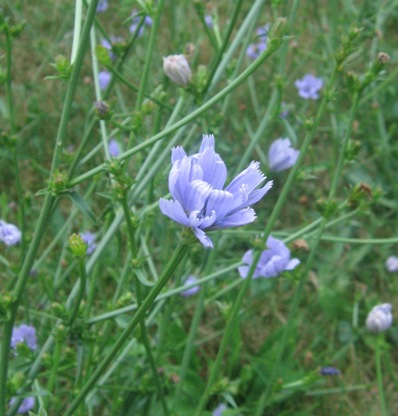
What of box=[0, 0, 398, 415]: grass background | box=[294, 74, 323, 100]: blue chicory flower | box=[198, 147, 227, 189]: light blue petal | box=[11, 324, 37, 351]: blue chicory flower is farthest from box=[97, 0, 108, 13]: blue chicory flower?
box=[198, 147, 227, 189]: light blue petal

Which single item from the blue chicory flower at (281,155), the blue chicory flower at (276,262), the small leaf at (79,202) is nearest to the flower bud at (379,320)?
the blue chicory flower at (276,262)

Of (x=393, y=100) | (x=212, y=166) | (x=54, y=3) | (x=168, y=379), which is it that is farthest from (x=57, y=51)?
(x=212, y=166)

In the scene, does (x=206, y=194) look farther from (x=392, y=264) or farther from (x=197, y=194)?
(x=392, y=264)

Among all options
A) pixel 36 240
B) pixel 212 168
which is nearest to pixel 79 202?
pixel 36 240

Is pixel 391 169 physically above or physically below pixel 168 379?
below

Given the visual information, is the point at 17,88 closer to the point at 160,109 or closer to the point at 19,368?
the point at 160,109

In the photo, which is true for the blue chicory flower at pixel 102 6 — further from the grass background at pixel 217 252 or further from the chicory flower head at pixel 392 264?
the chicory flower head at pixel 392 264

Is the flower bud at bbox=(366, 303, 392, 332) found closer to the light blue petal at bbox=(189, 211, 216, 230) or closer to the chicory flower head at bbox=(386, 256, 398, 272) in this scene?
the chicory flower head at bbox=(386, 256, 398, 272)

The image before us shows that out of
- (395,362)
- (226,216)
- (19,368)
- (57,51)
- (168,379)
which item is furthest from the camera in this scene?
(57,51)
